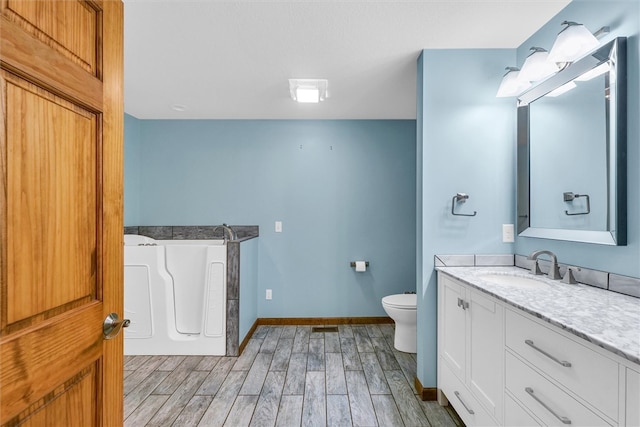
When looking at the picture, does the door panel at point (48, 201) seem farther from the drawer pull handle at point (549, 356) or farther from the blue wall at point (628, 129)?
the blue wall at point (628, 129)

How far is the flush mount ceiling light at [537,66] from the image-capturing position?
Result: 175 centimetres

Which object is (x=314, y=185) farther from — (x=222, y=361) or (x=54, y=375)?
(x=54, y=375)

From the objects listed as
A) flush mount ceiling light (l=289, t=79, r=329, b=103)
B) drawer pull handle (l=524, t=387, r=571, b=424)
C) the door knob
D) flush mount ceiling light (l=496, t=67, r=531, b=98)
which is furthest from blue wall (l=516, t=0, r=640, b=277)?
the door knob

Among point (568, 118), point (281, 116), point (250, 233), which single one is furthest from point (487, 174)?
point (250, 233)

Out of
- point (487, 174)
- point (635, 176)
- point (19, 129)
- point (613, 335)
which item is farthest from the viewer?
point (487, 174)

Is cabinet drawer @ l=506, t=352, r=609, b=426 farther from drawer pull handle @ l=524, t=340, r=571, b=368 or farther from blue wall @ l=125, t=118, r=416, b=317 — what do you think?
blue wall @ l=125, t=118, r=416, b=317

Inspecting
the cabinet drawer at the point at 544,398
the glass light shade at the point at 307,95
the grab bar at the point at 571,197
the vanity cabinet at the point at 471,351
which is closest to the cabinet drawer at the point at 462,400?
the vanity cabinet at the point at 471,351

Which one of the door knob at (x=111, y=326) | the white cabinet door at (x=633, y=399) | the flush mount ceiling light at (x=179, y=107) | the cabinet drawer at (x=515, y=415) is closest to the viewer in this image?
the white cabinet door at (x=633, y=399)

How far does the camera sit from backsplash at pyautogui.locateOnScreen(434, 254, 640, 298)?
1.39 metres

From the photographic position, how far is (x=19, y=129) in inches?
25.8

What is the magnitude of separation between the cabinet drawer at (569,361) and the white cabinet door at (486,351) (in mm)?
102

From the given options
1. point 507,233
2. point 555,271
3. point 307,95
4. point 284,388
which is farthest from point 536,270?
point 307,95

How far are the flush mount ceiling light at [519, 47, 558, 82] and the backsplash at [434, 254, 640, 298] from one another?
1050 mm

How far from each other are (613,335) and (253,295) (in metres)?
2.95
